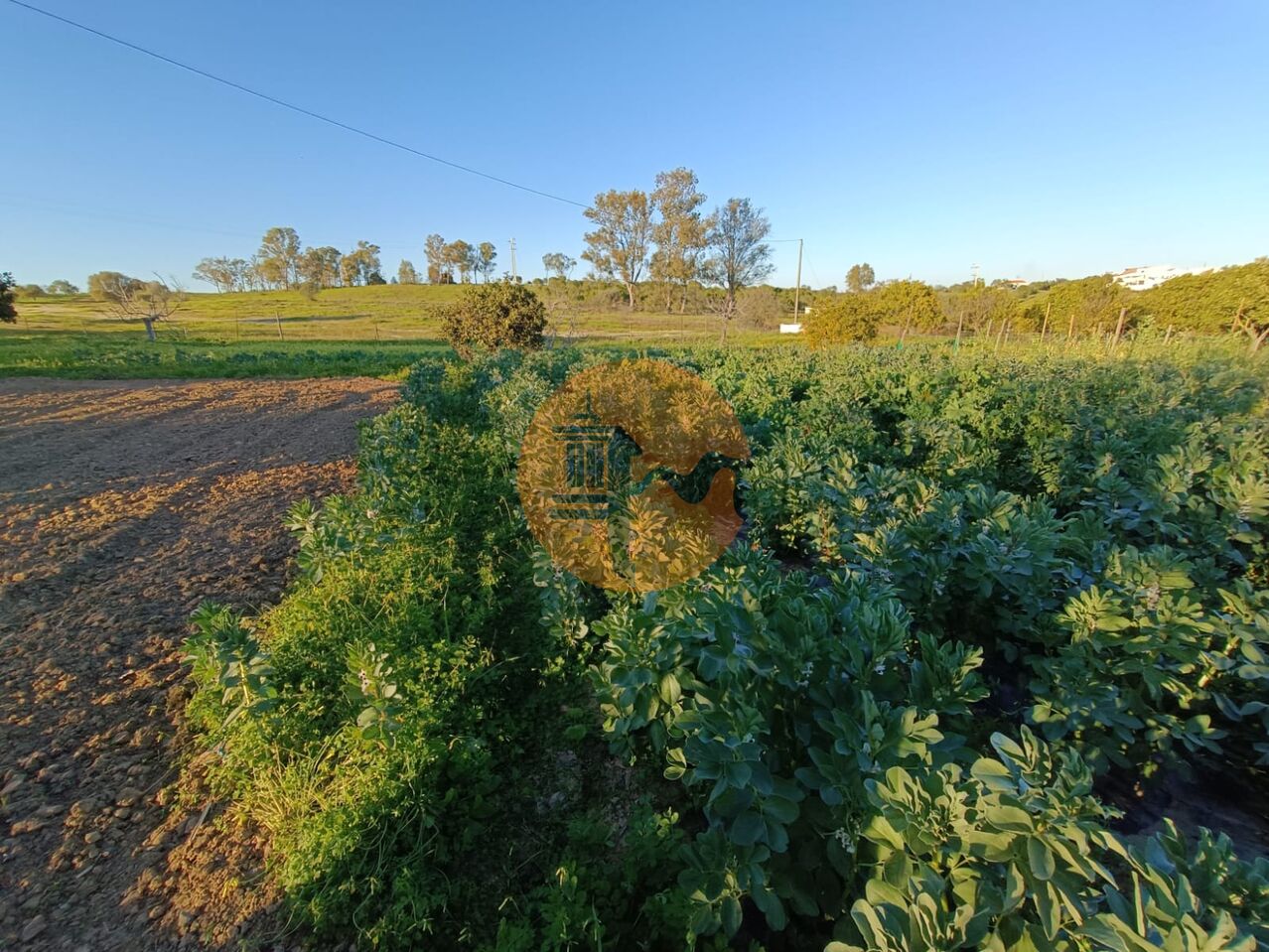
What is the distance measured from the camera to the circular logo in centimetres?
253

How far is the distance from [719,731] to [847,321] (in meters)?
22.8

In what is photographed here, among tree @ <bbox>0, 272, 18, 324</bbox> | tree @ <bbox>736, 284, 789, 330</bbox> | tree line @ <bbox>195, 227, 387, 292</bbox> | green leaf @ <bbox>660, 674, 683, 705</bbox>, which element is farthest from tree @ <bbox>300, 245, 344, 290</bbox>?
green leaf @ <bbox>660, 674, 683, 705</bbox>

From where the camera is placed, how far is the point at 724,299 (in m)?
41.1

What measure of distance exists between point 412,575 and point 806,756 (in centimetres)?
279

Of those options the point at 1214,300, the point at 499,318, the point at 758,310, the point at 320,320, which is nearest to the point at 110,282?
the point at 320,320

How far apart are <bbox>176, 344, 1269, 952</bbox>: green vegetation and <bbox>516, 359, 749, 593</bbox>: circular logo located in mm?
297

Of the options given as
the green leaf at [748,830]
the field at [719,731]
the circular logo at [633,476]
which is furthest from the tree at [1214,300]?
the green leaf at [748,830]

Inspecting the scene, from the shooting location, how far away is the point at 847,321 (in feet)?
69.4

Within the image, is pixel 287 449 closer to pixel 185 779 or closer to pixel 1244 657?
pixel 185 779

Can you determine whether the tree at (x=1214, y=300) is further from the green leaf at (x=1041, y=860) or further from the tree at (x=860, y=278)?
the tree at (x=860, y=278)

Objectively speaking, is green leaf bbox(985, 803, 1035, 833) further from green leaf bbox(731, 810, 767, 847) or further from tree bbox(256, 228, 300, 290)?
tree bbox(256, 228, 300, 290)

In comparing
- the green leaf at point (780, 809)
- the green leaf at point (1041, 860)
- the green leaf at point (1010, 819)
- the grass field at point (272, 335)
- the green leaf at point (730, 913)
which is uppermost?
the grass field at point (272, 335)

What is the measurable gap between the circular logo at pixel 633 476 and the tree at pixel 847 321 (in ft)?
56.8

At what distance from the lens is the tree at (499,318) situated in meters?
16.4
